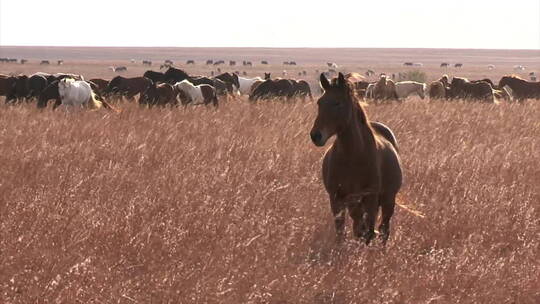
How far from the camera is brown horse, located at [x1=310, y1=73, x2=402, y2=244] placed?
5.50 meters

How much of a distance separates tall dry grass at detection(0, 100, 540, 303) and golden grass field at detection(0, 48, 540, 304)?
0.05ft

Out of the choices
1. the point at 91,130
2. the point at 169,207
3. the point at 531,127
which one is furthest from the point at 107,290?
the point at 531,127

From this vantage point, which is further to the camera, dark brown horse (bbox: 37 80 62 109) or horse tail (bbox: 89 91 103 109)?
dark brown horse (bbox: 37 80 62 109)

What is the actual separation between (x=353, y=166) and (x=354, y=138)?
0.21 meters

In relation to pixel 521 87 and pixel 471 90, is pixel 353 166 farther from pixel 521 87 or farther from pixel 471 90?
pixel 521 87

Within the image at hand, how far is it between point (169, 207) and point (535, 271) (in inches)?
111

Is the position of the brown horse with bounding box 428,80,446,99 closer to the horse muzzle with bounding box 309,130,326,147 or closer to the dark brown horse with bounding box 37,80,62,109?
the dark brown horse with bounding box 37,80,62,109

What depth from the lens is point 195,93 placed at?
20047mm

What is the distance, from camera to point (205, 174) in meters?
7.41

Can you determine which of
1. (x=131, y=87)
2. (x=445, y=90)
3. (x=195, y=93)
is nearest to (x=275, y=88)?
(x=195, y=93)

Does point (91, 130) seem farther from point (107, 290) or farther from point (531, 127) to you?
point (531, 127)

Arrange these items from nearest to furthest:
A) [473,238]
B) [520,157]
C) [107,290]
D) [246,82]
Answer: [107,290], [473,238], [520,157], [246,82]

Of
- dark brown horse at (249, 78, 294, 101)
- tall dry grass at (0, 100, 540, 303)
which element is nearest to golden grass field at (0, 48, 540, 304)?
tall dry grass at (0, 100, 540, 303)

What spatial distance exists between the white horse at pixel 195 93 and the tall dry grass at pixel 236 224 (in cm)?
912
